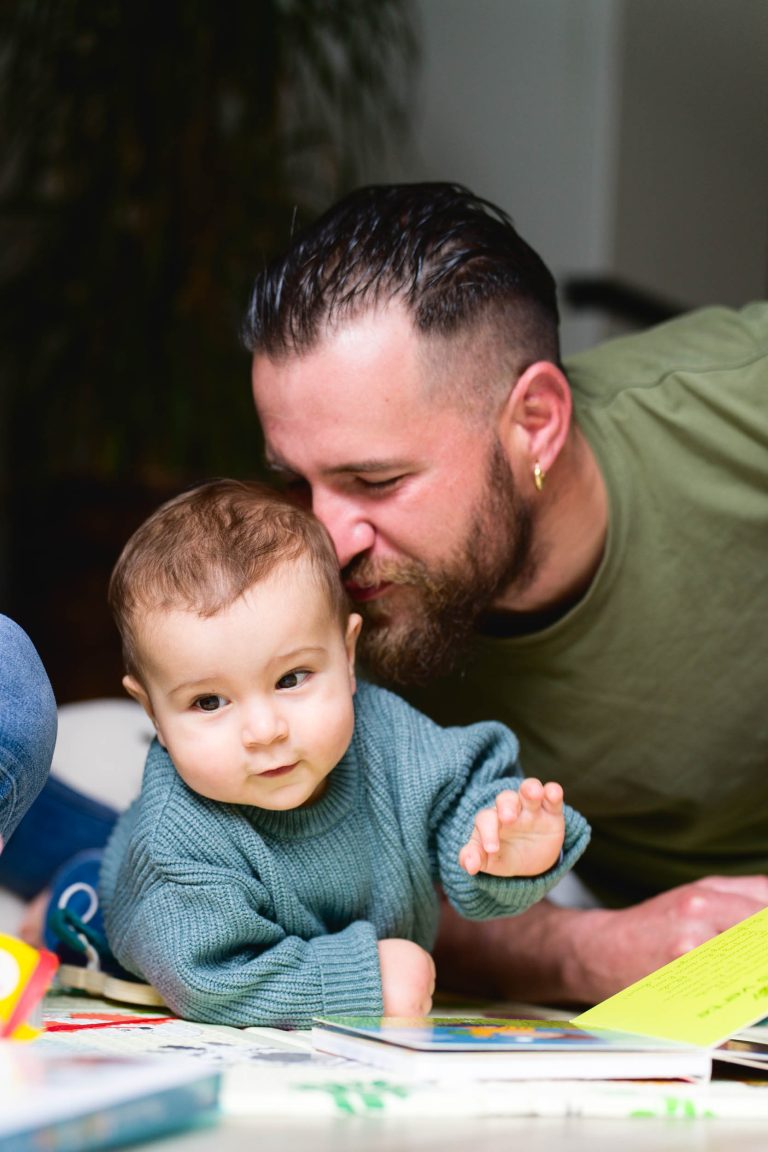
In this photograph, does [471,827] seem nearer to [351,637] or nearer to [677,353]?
[351,637]

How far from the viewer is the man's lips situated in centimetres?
120

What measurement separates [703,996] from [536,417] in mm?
628

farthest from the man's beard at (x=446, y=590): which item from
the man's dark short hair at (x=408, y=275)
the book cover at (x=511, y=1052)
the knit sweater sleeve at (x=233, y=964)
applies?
the book cover at (x=511, y=1052)

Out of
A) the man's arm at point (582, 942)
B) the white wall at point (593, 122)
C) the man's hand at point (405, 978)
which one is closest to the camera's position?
the man's hand at point (405, 978)

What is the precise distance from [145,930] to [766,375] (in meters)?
0.83

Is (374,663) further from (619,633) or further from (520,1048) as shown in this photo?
(520,1048)

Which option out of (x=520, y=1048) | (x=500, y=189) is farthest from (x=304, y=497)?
(x=500, y=189)

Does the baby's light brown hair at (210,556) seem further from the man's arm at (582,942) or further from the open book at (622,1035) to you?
the man's arm at (582,942)

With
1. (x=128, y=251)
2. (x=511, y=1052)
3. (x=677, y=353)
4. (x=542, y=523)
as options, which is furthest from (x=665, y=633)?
(x=128, y=251)

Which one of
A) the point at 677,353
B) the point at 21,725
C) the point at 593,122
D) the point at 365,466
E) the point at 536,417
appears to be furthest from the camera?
the point at 593,122

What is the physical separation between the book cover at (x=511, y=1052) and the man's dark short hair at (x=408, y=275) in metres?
0.63

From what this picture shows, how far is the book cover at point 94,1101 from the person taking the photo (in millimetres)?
515

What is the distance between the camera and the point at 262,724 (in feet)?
2.88

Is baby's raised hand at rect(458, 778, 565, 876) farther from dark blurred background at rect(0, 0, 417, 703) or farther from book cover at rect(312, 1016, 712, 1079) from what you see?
dark blurred background at rect(0, 0, 417, 703)
